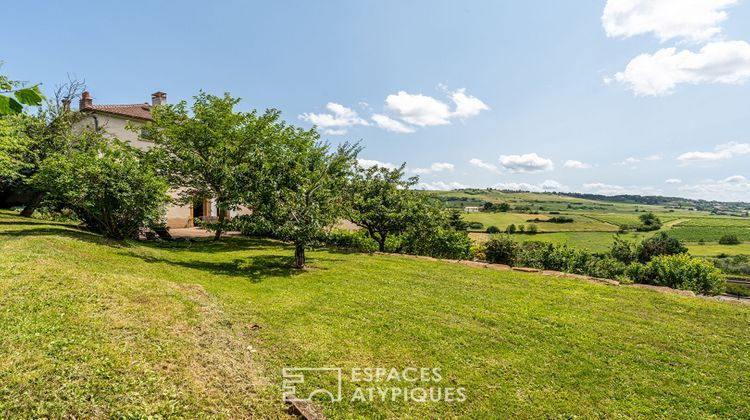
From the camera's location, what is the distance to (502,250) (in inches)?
680

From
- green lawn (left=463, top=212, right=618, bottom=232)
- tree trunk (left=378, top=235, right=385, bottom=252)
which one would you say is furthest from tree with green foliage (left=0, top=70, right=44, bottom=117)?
green lawn (left=463, top=212, right=618, bottom=232)

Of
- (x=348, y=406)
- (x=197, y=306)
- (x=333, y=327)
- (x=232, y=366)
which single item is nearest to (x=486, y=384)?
(x=348, y=406)

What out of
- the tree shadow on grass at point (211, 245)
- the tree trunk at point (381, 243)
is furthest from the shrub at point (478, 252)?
the tree shadow on grass at point (211, 245)

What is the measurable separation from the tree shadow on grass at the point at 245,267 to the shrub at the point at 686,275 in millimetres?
13918

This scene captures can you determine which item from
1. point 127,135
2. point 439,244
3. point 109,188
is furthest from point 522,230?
point 109,188

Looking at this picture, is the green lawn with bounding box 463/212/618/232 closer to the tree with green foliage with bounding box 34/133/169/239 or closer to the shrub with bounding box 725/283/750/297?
the shrub with bounding box 725/283/750/297

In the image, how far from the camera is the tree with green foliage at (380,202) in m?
17.4

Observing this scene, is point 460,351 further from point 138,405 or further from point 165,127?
point 165,127

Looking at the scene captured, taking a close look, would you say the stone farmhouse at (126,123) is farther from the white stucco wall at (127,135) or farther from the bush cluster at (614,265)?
the bush cluster at (614,265)

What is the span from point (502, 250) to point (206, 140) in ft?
54.2

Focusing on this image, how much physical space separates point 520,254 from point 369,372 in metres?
14.3

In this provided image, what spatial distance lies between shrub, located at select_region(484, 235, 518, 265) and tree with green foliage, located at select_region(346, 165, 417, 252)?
4661 millimetres

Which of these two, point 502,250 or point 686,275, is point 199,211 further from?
point 686,275

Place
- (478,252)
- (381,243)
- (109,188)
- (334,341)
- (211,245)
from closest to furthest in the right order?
1. (334,341)
2. (109,188)
3. (211,245)
4. (381,243)
5. (478,252)
